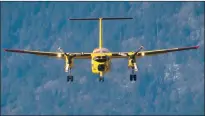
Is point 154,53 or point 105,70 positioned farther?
point 154,53

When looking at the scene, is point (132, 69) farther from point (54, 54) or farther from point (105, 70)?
point (54, 54)

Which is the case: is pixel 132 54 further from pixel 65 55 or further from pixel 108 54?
pixel 65 55

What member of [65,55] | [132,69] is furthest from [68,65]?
[132,69]

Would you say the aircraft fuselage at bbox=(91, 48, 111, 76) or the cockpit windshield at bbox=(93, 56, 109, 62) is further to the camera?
the cockpit windshield at bbox=(93, 56, 109, 62)

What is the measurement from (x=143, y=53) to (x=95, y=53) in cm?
964

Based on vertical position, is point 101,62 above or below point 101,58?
below

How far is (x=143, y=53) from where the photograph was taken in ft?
370

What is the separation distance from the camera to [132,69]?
10869 centimetres

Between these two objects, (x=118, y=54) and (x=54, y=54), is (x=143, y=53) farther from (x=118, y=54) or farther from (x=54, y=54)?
(x=54, y=54)

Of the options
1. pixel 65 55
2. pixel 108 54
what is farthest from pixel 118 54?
pixel 65 55

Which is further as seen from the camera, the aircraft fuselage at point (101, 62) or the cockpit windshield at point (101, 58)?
the cockpit windshield at point (101, 58)

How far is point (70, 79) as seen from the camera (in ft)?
352

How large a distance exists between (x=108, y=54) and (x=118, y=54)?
219 centimetres

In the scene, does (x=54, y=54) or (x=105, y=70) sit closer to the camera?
(x=105, y=70)
